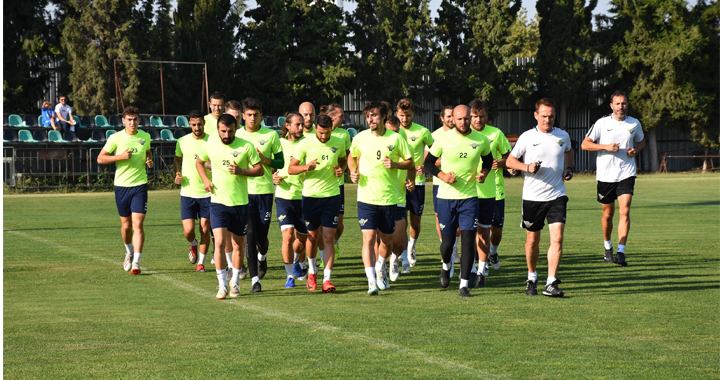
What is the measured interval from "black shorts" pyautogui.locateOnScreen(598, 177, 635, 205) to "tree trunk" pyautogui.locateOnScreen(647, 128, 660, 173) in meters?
42.9

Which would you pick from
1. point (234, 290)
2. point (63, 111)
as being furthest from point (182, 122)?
point (234, 290)

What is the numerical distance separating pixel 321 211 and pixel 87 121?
100.0 feet

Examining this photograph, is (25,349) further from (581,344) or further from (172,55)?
(172,55)

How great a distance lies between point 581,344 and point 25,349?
4419mm

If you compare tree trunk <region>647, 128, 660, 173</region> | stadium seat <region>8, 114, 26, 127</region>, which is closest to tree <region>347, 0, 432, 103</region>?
tree trunk <region>647, 128, 660, 173</region>

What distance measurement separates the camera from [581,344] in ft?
23.0

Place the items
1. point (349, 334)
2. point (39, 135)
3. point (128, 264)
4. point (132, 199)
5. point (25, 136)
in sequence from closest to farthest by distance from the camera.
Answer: point (349, 334)
point (132, 199)
point (128, 264)
point (25, 136)
point (39, 135)

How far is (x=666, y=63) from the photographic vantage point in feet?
167

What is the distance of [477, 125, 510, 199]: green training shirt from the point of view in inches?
421

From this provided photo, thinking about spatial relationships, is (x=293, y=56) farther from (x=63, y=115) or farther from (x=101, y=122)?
(x=63, y=115)

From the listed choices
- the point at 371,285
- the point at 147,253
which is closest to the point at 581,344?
the point at 371,285

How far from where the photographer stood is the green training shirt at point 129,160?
39.1ft

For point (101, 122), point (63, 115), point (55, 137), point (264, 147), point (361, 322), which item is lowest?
point (361, 322)

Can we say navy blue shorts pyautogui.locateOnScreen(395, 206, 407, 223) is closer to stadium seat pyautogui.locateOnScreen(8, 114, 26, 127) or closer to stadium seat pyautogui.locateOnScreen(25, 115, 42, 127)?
stadium seat pyautogui.locateOnScreen(25, 115, 42, 127)
